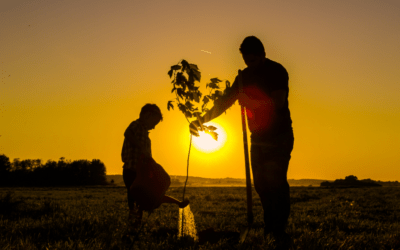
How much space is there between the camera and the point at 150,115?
502 cm

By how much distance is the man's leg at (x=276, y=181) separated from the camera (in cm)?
358

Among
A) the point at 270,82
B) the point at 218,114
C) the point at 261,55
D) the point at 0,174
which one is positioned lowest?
the point at 0,174

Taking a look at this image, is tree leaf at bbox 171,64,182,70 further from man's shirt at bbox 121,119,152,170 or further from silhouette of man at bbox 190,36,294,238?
man's shirt at bbox 121,119,152,170

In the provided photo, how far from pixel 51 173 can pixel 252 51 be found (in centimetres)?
9348

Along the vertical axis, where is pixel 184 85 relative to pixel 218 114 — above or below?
above

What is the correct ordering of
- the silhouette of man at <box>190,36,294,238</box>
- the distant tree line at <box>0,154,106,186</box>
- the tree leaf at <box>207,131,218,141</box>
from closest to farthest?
the silhouette of man at <box>190,36,294,238</box> < the tree leaf at <box>207,131,218,141</box> < the distant tree line at <box>0,154,106,186</box>

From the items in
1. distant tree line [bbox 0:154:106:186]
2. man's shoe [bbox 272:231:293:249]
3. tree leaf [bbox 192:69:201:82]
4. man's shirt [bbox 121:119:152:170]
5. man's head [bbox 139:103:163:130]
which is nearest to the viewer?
man's shoe [bbox 272:231:293:249]

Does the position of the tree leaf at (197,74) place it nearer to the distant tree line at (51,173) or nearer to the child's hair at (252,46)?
the child's hair at (252,46)

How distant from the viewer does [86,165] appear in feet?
317

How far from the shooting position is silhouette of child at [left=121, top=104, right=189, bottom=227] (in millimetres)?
3740

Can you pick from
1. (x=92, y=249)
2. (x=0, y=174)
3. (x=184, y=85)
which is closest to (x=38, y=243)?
(x=92, y=249)

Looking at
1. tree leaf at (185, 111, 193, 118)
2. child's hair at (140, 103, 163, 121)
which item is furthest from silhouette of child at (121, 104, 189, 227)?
tree leaf at (185, 111, 193, 118)

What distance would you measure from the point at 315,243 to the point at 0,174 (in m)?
93.5

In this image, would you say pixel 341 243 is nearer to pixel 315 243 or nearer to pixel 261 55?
pixel 315 243
